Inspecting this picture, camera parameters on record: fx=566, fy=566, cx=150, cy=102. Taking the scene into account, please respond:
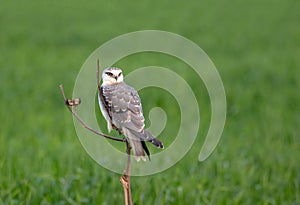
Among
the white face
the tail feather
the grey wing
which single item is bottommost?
the tail feather

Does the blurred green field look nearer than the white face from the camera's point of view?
No

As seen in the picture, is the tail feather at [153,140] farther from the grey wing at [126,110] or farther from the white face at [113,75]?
the white face at [113,75]

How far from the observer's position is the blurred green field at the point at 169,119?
5.34m

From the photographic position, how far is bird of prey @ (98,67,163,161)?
161cm

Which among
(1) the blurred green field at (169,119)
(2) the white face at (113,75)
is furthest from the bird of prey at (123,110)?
(1) the blurred green field at (169,119)

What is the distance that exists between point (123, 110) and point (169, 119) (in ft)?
27.0

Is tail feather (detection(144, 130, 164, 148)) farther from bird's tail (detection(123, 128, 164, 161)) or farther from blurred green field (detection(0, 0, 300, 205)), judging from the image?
blurred green field (detection(0, 0, 300, 205))

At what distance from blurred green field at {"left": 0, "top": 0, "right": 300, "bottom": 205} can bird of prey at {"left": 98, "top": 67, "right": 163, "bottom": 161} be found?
1090 mm

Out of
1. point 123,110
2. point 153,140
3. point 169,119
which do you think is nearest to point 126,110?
point 123,110

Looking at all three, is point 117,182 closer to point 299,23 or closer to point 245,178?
point 245,178

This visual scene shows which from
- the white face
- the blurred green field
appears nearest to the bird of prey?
the white face

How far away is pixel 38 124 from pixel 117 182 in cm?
396

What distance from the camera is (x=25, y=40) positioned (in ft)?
64.8

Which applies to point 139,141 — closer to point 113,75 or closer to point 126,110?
point 126,110
